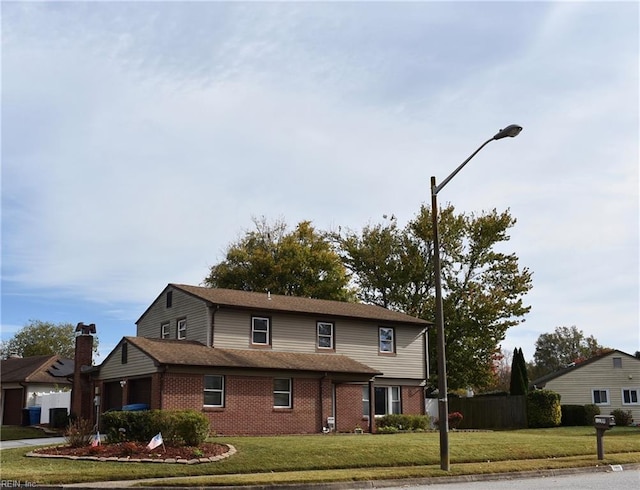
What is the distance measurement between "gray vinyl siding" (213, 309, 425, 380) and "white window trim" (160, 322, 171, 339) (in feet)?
14.1

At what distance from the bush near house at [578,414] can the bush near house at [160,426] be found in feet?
88.6

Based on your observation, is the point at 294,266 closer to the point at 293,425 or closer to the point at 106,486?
the point at 293,425

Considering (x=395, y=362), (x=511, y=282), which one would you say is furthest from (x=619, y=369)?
(x=395, y=362)

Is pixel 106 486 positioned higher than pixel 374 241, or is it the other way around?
pixel 374 241

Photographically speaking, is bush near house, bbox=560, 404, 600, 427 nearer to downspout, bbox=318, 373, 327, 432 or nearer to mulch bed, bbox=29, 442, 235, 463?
downspout, bbox=318, 373, 327, 432

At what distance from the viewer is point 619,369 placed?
47.2 m

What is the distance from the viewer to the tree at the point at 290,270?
185 ft

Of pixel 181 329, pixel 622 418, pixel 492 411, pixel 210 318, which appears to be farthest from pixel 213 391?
pixel 622 418

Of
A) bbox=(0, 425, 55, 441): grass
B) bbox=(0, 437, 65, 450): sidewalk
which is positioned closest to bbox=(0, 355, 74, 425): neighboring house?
bbox=(0, 425, 55, 441): grass

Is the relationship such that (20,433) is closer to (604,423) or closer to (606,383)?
(604,423)

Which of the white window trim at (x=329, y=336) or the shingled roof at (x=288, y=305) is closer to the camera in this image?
the shingled roof at (x=288, y=305)

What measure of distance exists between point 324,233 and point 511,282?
15.6m

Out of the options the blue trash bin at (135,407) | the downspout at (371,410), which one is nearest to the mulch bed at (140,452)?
the blue trash bin at (135,407)

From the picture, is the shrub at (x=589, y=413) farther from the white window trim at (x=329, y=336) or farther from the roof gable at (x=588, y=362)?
the white window trim at (x=329, y=336)
